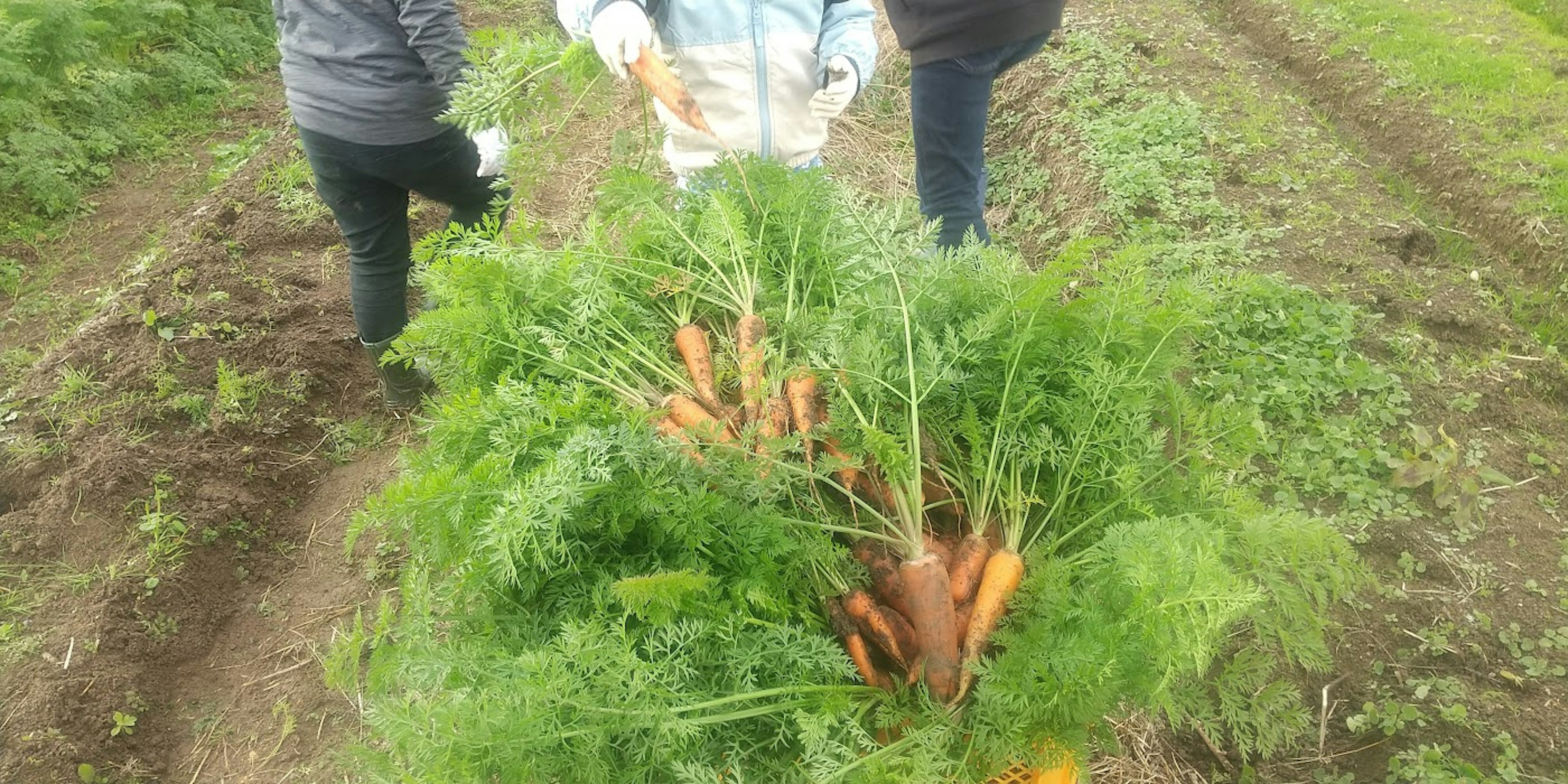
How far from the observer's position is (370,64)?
2803 millimetres

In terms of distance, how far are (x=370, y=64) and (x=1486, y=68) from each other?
6.20 m

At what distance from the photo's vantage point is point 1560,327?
374 cm

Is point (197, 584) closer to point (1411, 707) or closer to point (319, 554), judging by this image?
point (319, 554)

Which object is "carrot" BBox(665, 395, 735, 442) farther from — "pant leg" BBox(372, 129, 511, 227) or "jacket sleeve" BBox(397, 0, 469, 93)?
→ "jacket sleeve" BBox(397, 0, 469, 93)

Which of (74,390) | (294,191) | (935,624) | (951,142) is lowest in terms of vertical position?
(74,390)

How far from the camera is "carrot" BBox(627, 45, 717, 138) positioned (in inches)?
88.5

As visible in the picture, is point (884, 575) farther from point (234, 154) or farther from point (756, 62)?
point (234, 154)

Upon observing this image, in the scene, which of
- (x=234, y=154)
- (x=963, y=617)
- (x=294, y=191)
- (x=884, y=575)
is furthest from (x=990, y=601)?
(x=234, y=154)

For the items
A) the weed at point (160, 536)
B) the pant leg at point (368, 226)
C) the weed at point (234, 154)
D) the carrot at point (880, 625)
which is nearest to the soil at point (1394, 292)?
the carrot at point (880, 625)

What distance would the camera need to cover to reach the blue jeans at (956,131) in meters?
3.09

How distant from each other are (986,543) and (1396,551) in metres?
1.83

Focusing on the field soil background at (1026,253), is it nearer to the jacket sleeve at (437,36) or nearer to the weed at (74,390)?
the weed at (74,390)

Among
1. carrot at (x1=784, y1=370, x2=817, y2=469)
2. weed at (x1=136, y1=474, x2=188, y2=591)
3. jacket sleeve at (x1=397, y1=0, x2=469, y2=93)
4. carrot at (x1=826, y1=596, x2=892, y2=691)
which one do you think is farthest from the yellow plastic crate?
weed at (x1=136, y1=474, x2=188, y2=591)

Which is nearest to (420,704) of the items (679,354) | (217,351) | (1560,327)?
(679,354)
